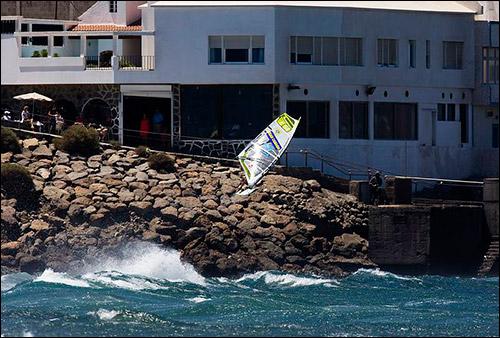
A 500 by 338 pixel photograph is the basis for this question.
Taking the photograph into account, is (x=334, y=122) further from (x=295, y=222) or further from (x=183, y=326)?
(x=183, y=326)

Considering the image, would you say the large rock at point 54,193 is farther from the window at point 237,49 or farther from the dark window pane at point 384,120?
the dark window pane at point 384,120

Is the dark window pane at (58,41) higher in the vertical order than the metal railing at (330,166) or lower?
higher

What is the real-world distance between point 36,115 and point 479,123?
16.7 metres

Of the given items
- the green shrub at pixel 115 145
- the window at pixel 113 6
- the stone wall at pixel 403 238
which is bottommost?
the stone wall at pixel 403 238

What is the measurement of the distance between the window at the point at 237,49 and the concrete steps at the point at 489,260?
1025 centimetres

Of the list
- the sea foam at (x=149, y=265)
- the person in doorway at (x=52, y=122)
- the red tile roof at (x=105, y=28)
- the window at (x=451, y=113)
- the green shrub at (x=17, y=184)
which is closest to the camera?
the sea foam at (x=149, y=265)

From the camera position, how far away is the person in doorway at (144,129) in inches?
2411

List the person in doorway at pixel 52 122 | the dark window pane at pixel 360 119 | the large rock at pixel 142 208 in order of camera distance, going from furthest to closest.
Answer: the dark window pane at pixel 360 119 → the person in doorway at pixel 52 122 → the large rock at pixel 142 208

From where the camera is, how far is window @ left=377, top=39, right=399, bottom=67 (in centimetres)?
6309

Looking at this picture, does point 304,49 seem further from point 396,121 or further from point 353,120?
point 396,121

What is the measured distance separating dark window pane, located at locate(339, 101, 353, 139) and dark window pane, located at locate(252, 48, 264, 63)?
11.3ft

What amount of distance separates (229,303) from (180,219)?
647 centimetres

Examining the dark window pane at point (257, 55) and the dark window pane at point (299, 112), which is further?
the dark window pane at point (299, 112)

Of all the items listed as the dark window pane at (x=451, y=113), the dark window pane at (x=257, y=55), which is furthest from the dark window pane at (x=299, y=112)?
the dark window pane at (x=451, y=113)
